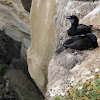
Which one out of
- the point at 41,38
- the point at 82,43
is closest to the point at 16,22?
the point at 41,38

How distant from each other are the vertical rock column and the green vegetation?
4.10m

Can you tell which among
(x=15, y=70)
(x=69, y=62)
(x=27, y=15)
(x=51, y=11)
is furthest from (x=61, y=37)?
(x=15, y=70)

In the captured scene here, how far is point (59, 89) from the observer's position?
3016 mm

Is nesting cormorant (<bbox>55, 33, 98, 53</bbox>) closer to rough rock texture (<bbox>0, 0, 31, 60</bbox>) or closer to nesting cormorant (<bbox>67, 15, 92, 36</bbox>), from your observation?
nesting cormorant (<bbox>67, 15, 92, 36</bbox>)

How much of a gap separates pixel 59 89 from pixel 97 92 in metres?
0.76

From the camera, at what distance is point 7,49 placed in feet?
44.0

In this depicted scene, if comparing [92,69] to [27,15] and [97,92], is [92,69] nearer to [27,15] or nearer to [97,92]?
[97,92]

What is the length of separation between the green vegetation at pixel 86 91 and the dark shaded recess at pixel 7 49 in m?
10.2

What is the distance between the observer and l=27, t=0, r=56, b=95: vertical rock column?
270 inches

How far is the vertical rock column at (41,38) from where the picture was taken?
687 cm

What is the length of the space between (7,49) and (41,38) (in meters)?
6.42

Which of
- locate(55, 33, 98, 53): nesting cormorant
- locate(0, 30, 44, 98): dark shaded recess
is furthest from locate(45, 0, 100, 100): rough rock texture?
locate(0, 30, 44, 98): dark shaded recess

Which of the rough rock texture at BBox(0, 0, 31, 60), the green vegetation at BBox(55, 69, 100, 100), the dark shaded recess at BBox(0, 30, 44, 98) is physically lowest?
the dark shaded recess at BBox(0, 30, 44, 98)

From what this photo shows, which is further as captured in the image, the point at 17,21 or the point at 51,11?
the point at 17,21
